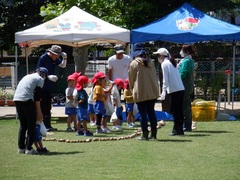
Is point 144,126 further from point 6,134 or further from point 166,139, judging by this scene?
point 6,134

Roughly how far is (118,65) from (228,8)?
1281 centimetres

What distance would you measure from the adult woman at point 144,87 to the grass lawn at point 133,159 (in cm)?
47

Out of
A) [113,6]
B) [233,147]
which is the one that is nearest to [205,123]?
[233,147]

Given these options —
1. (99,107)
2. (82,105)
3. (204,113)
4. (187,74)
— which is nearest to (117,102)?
(99,107)

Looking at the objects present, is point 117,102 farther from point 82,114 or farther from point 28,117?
point 28,117

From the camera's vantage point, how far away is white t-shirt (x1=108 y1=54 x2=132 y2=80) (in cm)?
1655

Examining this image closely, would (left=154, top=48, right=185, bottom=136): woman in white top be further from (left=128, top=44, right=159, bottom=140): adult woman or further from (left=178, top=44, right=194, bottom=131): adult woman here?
(left=128, top=44, right=159, bottom=140): adult woman

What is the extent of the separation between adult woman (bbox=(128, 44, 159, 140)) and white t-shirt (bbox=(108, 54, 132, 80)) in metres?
3.55

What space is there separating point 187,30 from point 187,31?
2.8 inches

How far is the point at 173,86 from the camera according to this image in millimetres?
13594

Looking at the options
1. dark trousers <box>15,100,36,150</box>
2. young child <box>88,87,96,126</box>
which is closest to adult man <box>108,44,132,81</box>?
young child <box>88,87,96,126</box>

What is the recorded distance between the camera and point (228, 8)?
28.0 metres

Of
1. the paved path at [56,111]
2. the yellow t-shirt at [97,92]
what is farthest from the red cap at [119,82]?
the paved path at [56,111]

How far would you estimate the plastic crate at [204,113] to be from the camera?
1750 centimetres
